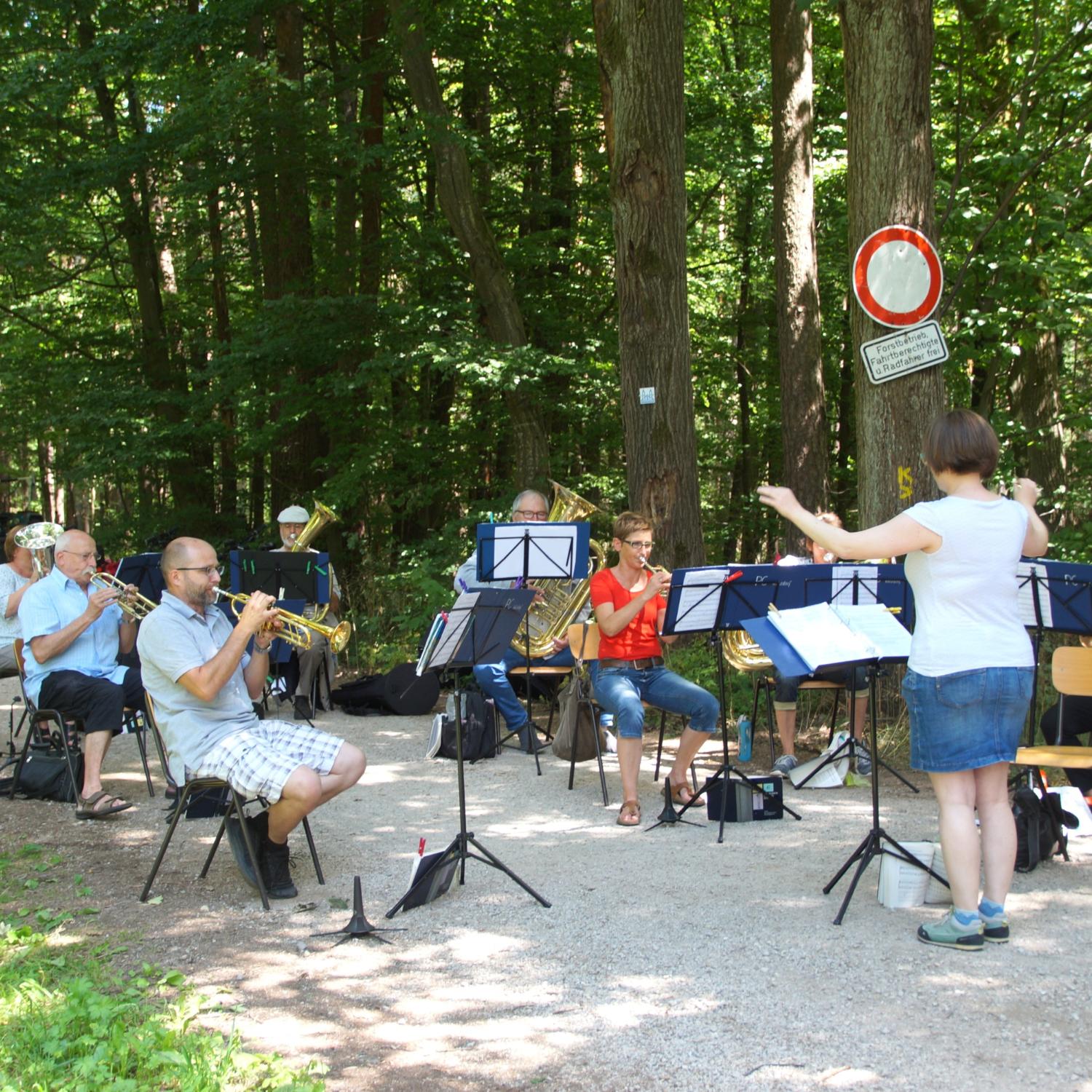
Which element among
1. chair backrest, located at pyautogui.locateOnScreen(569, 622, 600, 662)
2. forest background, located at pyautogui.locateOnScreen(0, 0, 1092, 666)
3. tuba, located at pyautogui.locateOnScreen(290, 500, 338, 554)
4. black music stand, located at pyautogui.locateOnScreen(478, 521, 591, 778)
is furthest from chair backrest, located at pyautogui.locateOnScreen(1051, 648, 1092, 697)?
tuba, located at pyautogui.locateOnScreen(290, 500, 338, 554)

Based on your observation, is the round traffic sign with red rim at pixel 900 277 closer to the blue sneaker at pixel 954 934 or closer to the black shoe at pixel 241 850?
the blue sneaker at pixel 954 934

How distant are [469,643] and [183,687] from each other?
51.6 inches

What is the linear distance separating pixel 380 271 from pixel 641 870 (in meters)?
10.3

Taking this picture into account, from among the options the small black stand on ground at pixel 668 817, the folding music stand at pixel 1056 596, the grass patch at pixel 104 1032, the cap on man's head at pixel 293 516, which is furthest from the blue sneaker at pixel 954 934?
the cap on man's head at pixel 293 516

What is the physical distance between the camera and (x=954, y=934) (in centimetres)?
425

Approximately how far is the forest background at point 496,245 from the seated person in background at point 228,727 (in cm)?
490

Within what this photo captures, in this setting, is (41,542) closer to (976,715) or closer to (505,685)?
(505,685)

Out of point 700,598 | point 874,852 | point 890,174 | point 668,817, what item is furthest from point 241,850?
point 890,174

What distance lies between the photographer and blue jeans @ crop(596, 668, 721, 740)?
253 inches

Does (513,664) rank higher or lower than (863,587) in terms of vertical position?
lower

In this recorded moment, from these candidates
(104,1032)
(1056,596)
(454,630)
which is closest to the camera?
(104,1032)

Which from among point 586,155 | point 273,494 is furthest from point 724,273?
point 273,494

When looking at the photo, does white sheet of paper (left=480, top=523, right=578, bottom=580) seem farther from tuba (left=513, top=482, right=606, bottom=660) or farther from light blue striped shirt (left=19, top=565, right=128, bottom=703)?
light blue striped shirt (left=19, top=565, right=128, bottom=703)

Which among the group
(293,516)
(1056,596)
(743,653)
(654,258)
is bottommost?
(743,653)
